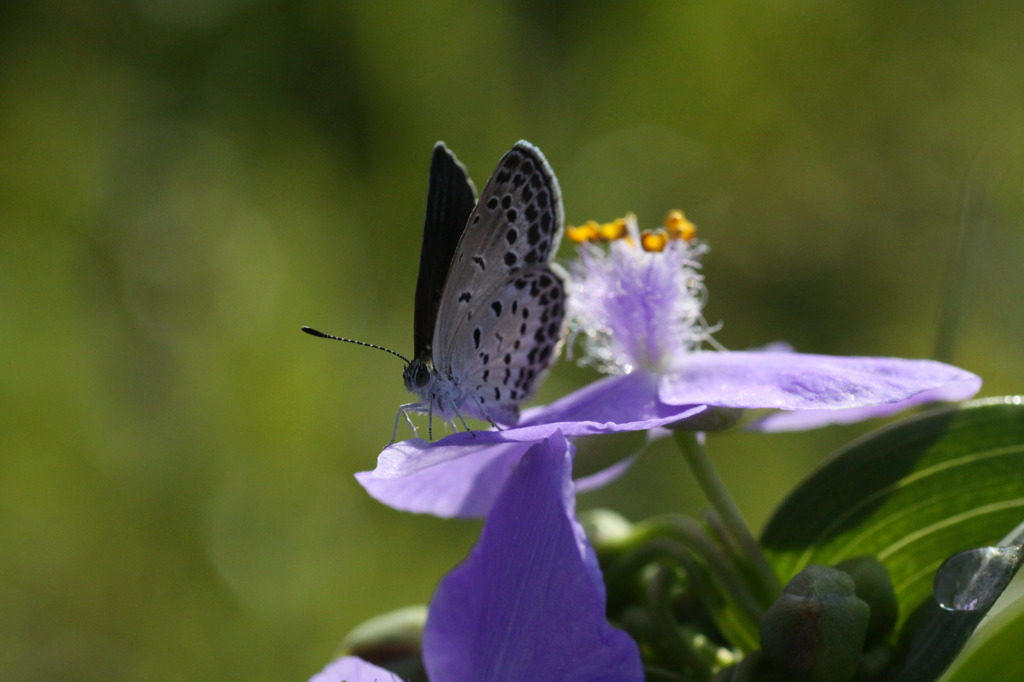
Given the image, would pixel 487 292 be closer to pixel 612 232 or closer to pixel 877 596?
pixel 612 232

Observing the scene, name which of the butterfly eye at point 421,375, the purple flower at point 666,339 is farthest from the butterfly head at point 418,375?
the purple flower at point 666,339

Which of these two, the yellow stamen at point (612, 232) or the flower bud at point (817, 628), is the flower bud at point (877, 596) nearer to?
the flower bud at point (817, 628)

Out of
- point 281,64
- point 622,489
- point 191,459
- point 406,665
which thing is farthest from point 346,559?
point 406,665

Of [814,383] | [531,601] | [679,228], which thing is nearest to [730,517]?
[814,383]

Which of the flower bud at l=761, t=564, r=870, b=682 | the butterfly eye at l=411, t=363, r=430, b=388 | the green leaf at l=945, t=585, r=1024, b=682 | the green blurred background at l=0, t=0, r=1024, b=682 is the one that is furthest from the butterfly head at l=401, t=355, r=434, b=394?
the green blurred background at l=0, t=0, r=1024, b=682

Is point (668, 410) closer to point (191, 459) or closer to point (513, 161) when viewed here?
point (513, 161)

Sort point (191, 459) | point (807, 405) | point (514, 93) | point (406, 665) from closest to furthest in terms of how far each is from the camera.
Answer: point (807, 405)
point (406, 665)
point (191, 459)
point (514, 93)

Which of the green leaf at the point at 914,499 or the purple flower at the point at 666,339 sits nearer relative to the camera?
the green leaf at the point at 914,499
